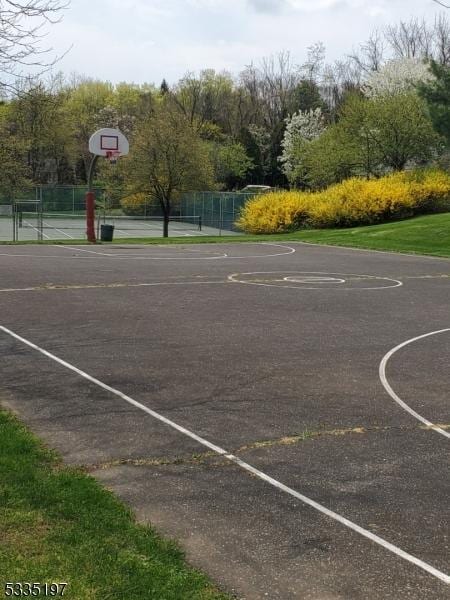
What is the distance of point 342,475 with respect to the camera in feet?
18.3

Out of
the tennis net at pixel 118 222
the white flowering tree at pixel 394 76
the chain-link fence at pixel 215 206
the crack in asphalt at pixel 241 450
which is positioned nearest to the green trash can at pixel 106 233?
the tennis net at pixel 118 222

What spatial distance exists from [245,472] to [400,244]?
27.9 m

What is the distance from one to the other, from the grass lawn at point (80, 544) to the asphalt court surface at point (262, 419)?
22cm

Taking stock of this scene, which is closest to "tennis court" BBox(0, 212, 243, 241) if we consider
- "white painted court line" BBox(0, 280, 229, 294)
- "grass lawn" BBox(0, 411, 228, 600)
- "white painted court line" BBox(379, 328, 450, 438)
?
"white painted court line" BBox(0, 280, 229, 294)

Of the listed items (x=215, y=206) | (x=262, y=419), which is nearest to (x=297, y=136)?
(x=215, y=206)

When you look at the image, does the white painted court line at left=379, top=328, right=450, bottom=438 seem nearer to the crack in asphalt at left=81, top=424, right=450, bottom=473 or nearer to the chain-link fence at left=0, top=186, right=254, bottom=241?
the crack in asphalt at left=81, top=424, right=450, bottom=473

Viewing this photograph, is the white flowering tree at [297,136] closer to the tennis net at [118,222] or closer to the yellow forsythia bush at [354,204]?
the tennis net at [118,222]

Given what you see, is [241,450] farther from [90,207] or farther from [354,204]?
Answer: [354,204]

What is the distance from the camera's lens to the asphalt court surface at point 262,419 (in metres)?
4.28

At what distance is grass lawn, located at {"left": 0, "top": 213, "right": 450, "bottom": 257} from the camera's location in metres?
31.0

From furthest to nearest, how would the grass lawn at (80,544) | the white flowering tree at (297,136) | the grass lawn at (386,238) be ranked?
the white flowering tree at (297,136) → the grass lawn at (386,238) → the grass lawn at (80,544)

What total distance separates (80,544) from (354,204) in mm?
39287

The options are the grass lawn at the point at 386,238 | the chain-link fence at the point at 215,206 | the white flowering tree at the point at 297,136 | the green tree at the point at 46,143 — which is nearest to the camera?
the grass lawn at the point at 386,238

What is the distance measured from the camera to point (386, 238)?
34031 mm
